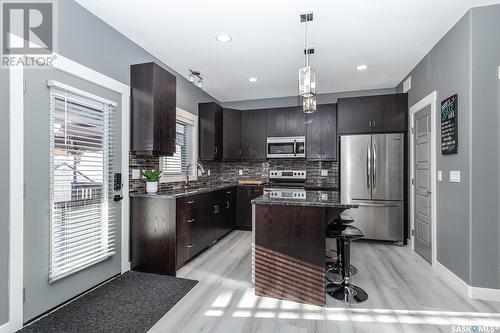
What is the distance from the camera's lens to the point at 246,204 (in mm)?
4875

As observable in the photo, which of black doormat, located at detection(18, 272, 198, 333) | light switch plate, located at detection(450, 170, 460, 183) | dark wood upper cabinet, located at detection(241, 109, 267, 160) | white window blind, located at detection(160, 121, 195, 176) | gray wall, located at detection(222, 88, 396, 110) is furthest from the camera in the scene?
dark wood upper cabinet, located at detection(241, 109, 267, 160)

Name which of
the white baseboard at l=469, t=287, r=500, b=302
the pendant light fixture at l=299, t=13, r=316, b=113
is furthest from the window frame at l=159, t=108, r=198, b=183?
the white baseboard at l=469, t=287, r=500, b=302

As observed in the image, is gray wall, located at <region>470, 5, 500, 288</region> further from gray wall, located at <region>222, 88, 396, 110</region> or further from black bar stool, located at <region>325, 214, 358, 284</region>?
gray wall, located at <region>222, 88, 396, 110</region>

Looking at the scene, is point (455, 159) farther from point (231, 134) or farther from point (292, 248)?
point (231, 134)

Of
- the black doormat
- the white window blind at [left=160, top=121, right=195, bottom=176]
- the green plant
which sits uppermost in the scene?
the white window blind at [left=160, top=121, right=195, bottom=176]

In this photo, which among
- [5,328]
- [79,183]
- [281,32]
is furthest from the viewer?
[281,32]

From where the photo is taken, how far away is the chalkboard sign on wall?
2.54m

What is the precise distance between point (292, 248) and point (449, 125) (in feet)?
7.10

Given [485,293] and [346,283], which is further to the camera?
[346,283]

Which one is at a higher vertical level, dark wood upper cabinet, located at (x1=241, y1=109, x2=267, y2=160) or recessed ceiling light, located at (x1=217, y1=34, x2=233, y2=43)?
recessed ceiling light, located at (x1=217, y1=34, x2=233, y2=43)

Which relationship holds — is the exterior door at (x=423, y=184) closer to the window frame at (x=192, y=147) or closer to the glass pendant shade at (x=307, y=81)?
the glass pendant shade at (x=307, y=81)

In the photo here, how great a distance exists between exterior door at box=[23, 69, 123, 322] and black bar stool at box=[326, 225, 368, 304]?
235 centimetres

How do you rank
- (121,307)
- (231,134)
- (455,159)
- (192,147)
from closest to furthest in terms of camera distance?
(121,307), (455,159), (192,147), (231,134)

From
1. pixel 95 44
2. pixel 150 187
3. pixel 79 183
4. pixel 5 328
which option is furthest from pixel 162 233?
pixel 95 44
